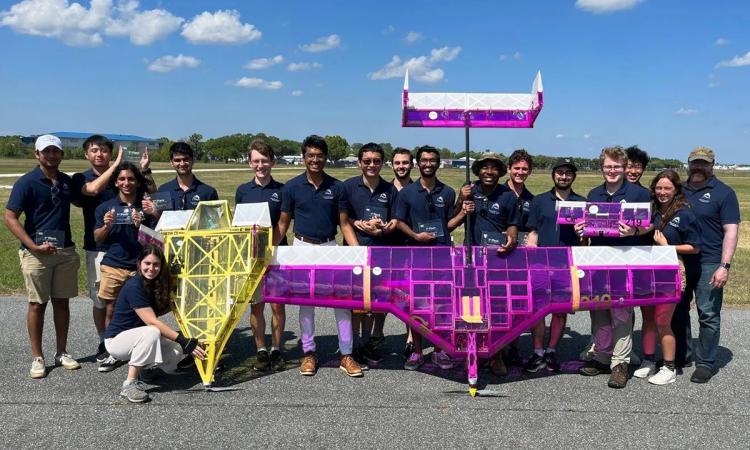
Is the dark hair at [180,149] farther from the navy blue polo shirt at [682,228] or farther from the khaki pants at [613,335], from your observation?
the navy blue polo shirt at [682,228]

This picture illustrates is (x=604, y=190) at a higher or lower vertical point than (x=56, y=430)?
higher

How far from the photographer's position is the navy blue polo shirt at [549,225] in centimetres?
512

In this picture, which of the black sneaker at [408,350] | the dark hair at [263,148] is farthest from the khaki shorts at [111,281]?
the black sneaker at [408,350]

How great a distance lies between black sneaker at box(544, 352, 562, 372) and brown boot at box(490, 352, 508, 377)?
0.42 metres

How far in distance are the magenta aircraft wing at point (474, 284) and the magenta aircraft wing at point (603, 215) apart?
0.82 ft

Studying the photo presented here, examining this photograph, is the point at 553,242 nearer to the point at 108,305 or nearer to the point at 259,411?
the point at 259,411

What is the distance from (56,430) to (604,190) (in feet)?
16.7

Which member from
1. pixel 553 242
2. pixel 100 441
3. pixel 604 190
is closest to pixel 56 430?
pixel 100 441

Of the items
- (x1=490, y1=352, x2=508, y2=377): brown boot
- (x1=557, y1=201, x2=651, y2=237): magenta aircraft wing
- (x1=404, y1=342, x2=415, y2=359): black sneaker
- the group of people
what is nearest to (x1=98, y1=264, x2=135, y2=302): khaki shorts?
the group of people

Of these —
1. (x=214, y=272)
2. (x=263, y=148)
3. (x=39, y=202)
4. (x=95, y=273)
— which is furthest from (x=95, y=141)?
(x=214, y=272)

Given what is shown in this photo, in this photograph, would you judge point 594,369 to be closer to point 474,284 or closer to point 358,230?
point 474,284

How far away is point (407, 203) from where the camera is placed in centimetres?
530

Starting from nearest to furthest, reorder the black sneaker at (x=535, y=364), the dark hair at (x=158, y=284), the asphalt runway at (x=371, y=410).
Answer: the asphalt runway at (x=371, y=410), the dark hair at (x=158, y=284), the black sneaker at (x=535, y=364)

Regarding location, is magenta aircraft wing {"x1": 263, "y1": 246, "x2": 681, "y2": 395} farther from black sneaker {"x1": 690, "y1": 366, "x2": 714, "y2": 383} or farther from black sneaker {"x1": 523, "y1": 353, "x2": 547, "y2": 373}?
black sneaker {"x1": 690, "y1": 366, "x2": 714, "y2": 383}
